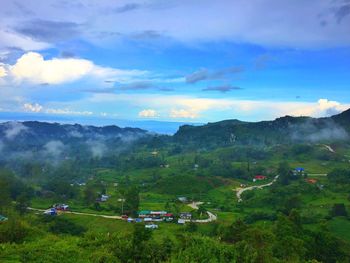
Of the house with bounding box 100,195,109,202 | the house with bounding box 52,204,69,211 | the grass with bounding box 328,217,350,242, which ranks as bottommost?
the house with bounding box 52,204,69,211

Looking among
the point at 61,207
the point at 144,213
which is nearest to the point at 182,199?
the point at 144,213

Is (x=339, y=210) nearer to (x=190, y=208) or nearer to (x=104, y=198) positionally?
(x=190, y=208)

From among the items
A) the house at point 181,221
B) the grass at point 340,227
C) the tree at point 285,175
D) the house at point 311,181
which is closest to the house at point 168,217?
the house at point 181,221

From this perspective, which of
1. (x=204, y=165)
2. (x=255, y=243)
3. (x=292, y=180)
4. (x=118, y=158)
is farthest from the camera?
(x=118, y=158)

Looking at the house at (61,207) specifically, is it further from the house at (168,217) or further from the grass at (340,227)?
the grass at (340,227)

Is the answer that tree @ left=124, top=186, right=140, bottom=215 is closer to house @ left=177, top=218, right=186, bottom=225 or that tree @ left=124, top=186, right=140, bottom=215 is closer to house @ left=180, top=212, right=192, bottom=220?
house @ left=177, top=218, right=186, bottom=225

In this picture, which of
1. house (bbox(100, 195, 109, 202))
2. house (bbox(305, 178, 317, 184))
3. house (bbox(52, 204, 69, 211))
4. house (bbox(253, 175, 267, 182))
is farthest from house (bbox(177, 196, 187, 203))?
house (bbox(305, 178, 317, 184))

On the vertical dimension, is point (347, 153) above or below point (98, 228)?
above

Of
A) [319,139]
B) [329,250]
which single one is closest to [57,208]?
[329,250]

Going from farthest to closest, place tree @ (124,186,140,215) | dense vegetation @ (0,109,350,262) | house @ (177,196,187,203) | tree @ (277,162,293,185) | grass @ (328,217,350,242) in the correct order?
tree @ (277,162,293,185), house @ (177,196,187,203), tree @ (124,186,140,215), grass @ (328,217,350,242), dense vegetation @ (0,109,350,262)

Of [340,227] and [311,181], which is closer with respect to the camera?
[340,227]

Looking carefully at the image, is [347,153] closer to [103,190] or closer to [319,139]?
[319,139]
